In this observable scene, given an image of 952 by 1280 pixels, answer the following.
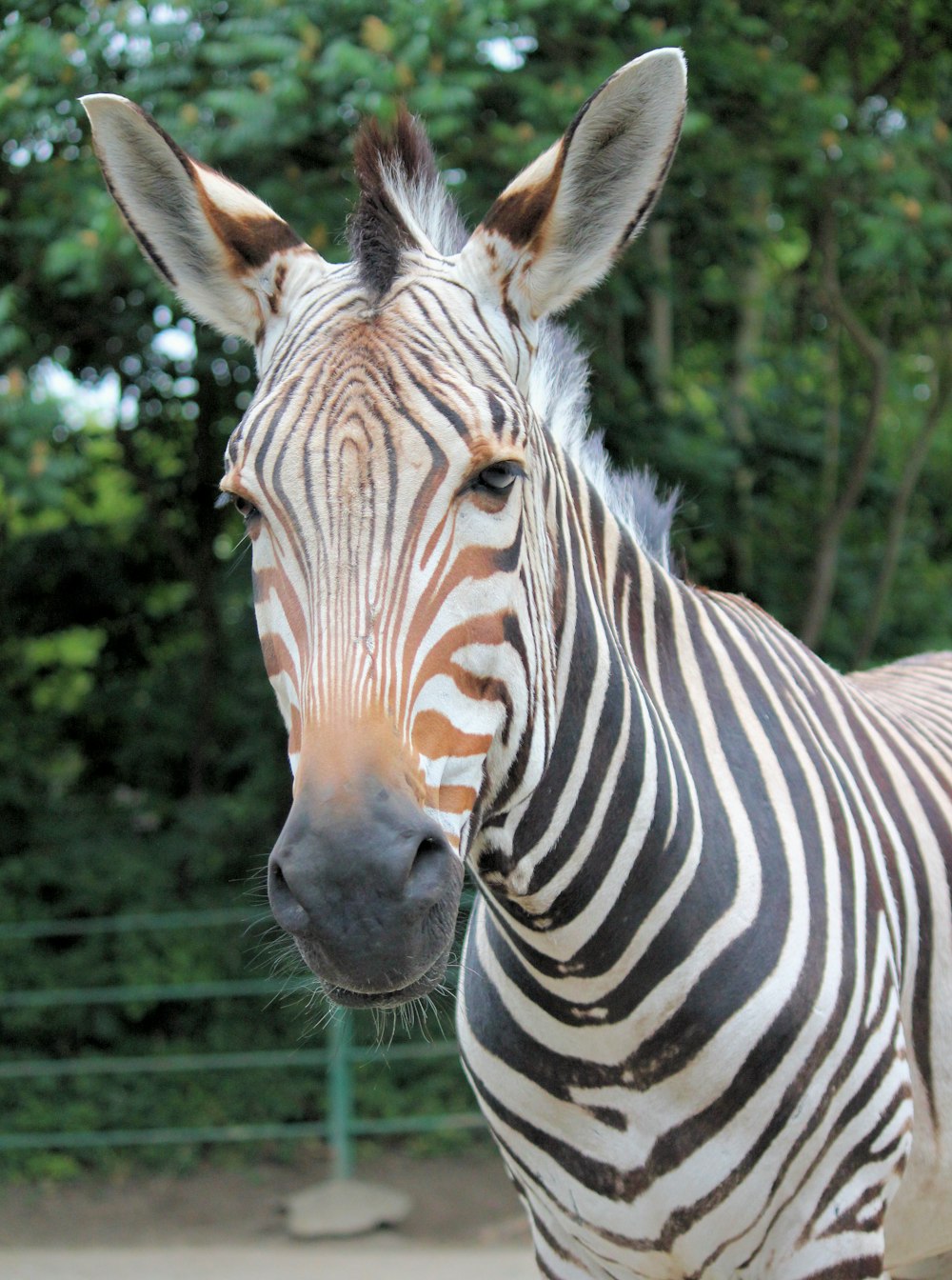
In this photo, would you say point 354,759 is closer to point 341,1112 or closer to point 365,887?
point 365,887

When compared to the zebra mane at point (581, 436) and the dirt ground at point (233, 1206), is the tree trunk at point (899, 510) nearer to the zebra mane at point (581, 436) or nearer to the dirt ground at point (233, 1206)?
the dirt ground at point (233, 1206)

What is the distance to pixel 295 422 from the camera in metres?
1.97

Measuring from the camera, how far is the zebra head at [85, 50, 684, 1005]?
1.73 m

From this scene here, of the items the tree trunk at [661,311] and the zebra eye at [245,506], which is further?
the tree trunk at [661,311]

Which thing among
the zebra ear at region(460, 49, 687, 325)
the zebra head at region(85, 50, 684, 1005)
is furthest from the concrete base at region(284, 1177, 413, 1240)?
the zebra ear at region(460, 49, 687, 325)

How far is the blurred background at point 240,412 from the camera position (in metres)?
5.36

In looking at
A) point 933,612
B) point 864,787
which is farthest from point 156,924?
point 864,787

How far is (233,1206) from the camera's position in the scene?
7793 millimetres

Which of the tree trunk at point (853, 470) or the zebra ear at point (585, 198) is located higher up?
the zebra ear at point (585, 198)

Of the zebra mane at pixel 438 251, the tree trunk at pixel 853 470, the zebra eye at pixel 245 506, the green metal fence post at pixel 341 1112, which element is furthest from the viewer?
the tree trunk at pixel 853 470

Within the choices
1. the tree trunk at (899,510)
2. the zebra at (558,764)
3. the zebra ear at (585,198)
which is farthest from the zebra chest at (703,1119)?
the tree trunk at (899,510)

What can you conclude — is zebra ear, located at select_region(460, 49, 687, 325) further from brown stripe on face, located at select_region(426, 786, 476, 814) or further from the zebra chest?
the zebra chest

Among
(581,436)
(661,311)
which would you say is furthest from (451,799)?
(661,311)

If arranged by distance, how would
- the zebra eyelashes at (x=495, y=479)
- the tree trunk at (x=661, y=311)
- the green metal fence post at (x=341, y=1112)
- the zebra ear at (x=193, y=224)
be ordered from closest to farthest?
1. the zebra eyelashes at (x=495, y=479)
2. the zebra ear at (x=193, y=224)
3. the tree trunk at (x=661, y=311)
4. the green metal fence post at (x=341, y=1112)
